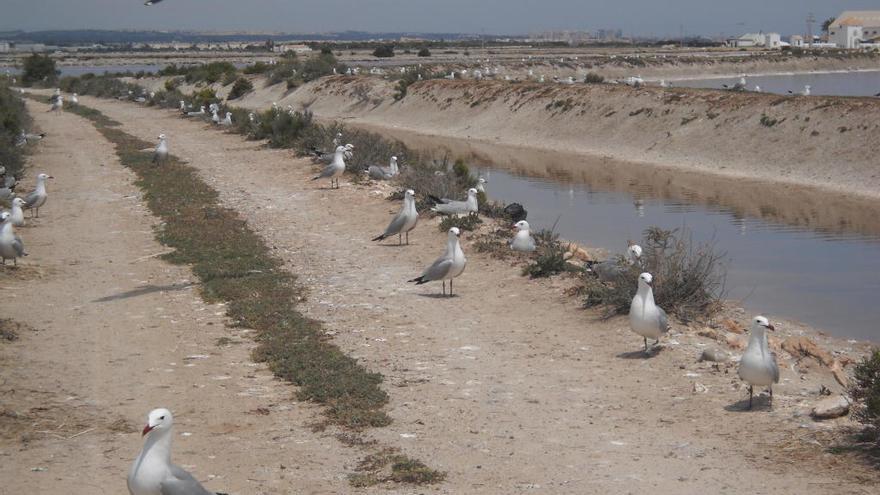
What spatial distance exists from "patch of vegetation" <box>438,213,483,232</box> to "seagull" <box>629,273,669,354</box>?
7745 millimetres

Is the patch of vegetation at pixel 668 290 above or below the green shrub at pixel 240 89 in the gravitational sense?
above

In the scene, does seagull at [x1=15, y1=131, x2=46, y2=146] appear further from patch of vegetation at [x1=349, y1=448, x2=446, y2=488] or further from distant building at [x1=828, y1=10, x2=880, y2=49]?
distant building at [x1=828, y1=10, x2=880, y2=49]

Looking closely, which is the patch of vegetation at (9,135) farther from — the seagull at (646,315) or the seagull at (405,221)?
the seagull at (646,315)

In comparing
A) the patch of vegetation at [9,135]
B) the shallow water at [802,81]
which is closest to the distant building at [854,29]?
the shallow water at [802,81]

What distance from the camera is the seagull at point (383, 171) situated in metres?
25.8

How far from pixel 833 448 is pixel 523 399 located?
8.75 ft

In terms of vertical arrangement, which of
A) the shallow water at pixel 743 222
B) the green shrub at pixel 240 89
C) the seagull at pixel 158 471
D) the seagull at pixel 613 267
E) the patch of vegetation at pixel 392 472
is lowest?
the shallow water at pixel 743 222

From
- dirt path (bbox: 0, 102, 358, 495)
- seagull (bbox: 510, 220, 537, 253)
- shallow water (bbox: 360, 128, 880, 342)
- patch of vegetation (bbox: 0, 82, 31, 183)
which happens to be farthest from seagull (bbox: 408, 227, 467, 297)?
patch of vegetation (bbox: 0, 82, 31, 183)

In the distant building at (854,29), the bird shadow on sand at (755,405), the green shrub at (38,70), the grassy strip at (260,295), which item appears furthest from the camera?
the distant building at (854,29)

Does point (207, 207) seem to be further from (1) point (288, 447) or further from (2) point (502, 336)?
(1) point (288, 447)

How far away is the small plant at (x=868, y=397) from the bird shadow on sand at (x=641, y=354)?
247 cm

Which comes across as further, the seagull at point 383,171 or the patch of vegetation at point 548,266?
the seagull at point 383,171

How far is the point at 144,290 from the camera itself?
47.2 ft

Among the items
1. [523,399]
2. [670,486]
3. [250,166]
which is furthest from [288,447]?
[250,166]
